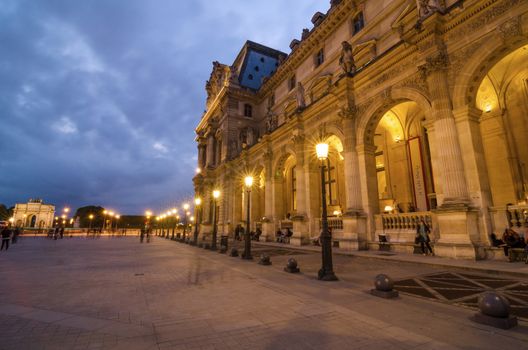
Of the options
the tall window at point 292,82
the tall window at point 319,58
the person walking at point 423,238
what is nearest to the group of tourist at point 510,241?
the person walking at point 423,238

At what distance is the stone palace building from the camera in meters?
11.1

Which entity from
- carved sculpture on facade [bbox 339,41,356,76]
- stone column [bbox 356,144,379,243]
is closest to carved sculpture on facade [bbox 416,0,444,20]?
carved sculpture on facade [bbox 339,41,356,76]

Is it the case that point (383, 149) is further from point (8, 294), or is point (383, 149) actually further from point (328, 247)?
point (8, 294)

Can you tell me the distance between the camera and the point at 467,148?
11.4 meters

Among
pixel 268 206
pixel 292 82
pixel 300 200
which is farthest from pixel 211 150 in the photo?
pixel 300 200

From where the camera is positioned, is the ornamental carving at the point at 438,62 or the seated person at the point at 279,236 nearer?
the ornamental carving at the point at 438,62

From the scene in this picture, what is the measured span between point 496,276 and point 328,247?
15.9ft

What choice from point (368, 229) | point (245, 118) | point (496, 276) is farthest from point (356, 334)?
point (245, 118)

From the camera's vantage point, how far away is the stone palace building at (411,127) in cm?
1108

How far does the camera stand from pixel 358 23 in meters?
23.5

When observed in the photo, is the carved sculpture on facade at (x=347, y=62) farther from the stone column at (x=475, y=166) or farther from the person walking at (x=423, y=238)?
the person walking at (x=423, y=238)

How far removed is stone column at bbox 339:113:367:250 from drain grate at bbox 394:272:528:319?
7369 mm

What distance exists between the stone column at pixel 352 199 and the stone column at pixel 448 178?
4609 mm

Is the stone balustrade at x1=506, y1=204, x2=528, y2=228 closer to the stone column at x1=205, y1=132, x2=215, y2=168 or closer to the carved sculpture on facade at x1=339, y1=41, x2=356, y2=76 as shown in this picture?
the carved sculpture on facade at x1=339, y1=41, x2=356, y2=76
